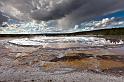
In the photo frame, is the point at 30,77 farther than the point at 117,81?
Yes

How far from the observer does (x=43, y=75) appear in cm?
1120

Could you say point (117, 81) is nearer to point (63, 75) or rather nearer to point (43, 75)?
point (63, 75)

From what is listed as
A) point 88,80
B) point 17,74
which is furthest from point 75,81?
point 17,74

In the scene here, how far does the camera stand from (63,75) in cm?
1109

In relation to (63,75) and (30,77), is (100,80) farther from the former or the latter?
(30,77)

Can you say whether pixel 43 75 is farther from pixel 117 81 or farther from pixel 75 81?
pixel 117 81

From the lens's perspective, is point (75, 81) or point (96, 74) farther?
point (96, 74)

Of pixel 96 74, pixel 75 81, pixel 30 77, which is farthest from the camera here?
pixel 96 74

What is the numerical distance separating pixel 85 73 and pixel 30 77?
9.66ft

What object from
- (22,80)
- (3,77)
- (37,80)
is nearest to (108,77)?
(37,80)

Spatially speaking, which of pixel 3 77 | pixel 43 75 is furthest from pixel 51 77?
pixel 3 77

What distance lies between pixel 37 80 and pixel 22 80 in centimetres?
68

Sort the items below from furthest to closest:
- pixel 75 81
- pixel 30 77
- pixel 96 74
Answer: pixel 96 74 → pixel 30 77 → pixel 75 81

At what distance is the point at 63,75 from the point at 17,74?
2403mm
